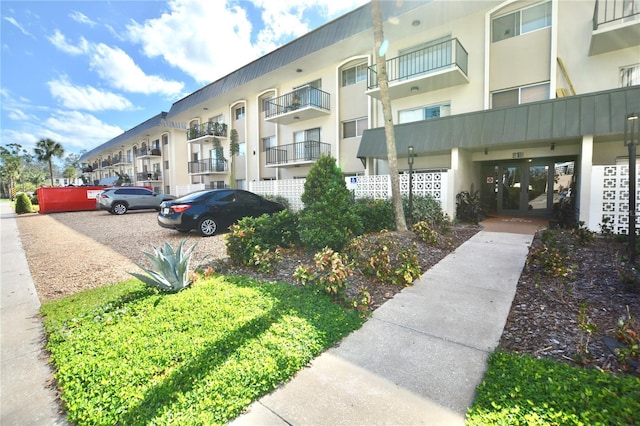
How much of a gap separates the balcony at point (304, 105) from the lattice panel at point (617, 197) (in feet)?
38.7

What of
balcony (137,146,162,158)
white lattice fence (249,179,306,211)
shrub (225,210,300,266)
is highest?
balcony (137,146,162,158)

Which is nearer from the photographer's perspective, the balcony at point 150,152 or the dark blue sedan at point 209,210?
the dark blue sedan at point 209,210

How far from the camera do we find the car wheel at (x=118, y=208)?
1689cm

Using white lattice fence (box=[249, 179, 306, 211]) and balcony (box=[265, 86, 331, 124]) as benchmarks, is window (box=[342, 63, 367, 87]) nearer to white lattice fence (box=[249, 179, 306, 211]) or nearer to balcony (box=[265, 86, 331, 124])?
balcony (box=[265, 86, 331, 124])

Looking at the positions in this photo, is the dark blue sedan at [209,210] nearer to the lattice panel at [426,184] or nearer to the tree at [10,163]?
the lattice panel at [426,184]

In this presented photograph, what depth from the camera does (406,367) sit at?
8.59 feet

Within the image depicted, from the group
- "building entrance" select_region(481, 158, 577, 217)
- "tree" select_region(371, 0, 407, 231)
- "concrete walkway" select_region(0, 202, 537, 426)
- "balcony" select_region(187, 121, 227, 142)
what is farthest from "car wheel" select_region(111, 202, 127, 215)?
"building entrance" select_region(481, 158, 577, 217)

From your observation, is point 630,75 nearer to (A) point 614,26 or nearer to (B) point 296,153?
(A) point 614,26

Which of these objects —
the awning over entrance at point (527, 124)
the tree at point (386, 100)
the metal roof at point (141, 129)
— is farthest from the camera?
the metal roof at point (141, 129)

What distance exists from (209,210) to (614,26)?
13133 mm

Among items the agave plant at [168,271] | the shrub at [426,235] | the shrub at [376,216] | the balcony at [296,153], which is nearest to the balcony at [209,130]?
the balcony at [296,153]

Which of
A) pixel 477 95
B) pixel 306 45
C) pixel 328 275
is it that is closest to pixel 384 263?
pixel 328 275

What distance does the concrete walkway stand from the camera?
212 cm

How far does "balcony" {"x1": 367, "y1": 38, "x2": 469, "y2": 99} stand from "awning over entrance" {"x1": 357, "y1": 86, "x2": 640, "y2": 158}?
213cm
